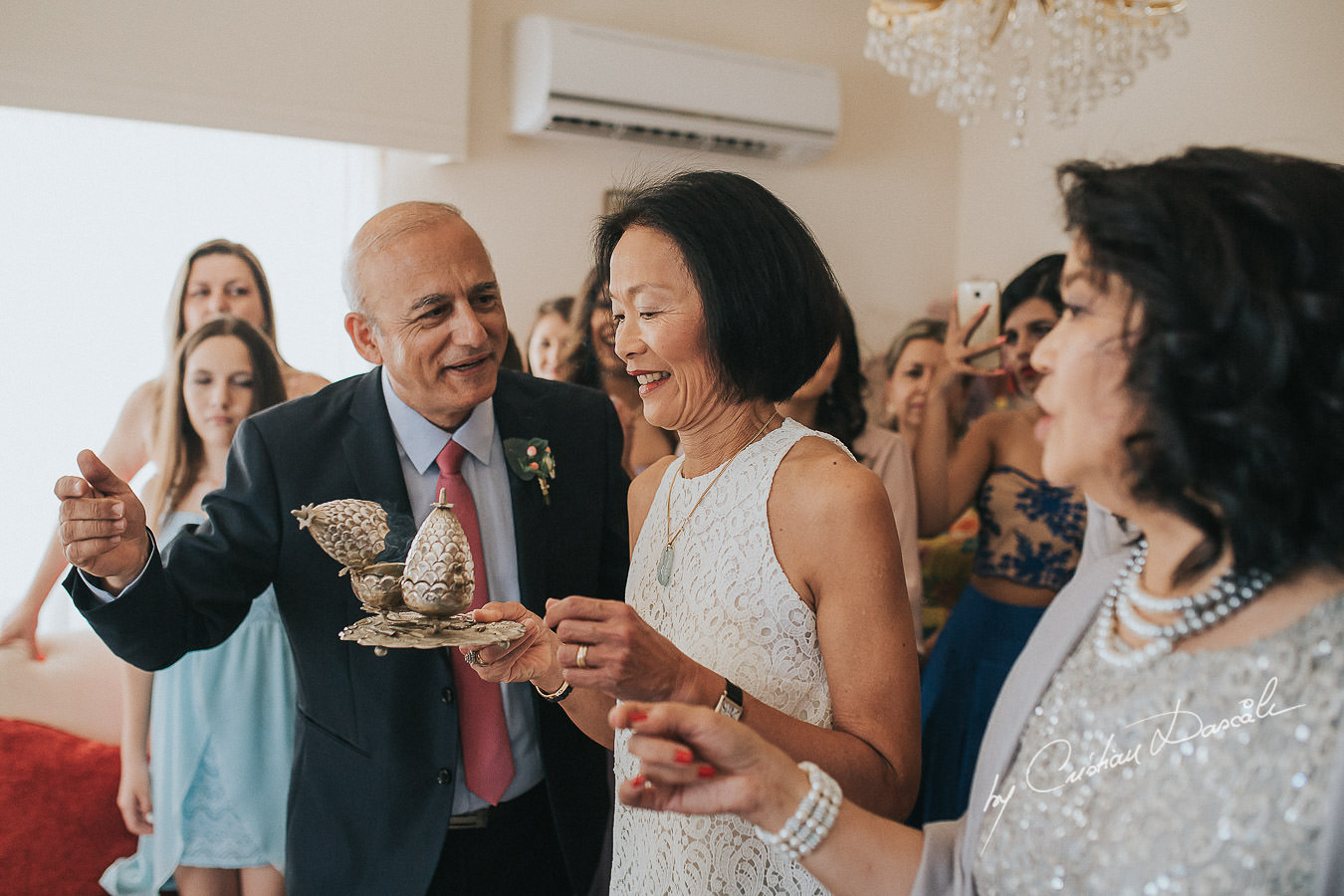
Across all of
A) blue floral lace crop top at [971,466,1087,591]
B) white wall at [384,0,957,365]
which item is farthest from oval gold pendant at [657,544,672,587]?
white wall at [384,0,957,365]

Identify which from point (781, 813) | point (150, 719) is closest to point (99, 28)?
point (150, 719)

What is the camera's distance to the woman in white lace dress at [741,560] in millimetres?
1263

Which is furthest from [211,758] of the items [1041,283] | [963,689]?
[1041,283]

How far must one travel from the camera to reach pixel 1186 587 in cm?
100

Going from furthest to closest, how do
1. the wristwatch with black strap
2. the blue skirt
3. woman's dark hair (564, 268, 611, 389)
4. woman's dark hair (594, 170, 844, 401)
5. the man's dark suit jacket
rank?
woman's dark hair (564, 268, 611, 389) → the blue skirt → the man's dark suit jacket → woman's dark hair (594, 170, 844, 401) → the wristwatch with black strap

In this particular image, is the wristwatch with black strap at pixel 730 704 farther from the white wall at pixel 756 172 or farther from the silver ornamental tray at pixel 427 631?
the white wall at pixel 756 172

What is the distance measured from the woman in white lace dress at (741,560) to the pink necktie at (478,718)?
1.01 ft

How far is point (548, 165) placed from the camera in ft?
14.6

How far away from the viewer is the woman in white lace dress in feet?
4.14

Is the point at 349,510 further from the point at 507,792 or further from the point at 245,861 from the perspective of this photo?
the point at 245,861

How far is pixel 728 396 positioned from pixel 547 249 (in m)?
3.16

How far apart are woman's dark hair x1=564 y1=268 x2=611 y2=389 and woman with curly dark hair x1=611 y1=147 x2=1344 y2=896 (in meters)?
2.44

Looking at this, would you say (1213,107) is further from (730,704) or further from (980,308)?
(730,704)

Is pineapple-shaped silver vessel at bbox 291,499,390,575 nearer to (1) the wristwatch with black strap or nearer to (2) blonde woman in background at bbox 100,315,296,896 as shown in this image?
(1) the wristwatch with black strap
